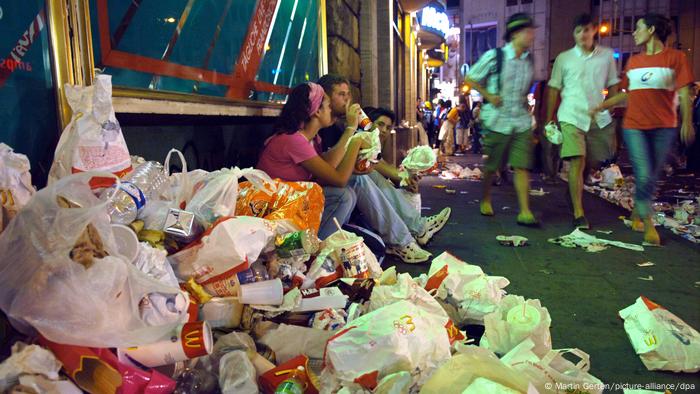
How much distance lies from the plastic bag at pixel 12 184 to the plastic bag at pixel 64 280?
0.48 feet

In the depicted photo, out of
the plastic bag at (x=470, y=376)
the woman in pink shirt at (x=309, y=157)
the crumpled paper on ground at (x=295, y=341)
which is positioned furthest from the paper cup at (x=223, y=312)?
the woman in pink shirt at (x=309, y=157)

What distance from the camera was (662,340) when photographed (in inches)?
88.7

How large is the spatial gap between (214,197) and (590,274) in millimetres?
2695

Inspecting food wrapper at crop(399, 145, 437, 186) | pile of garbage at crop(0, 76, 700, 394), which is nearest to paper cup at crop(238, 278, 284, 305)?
pile of garbage at crop(0, 76, 700, 394)

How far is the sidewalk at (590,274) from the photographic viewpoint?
241 cm

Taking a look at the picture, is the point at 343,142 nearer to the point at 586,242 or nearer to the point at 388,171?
the point at 388,171

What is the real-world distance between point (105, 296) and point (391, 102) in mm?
7778

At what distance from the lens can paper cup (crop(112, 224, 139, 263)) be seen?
162 cm

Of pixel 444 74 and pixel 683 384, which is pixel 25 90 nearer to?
pixel 683 384

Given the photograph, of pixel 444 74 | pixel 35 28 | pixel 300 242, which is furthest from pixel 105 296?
pixel 444 74

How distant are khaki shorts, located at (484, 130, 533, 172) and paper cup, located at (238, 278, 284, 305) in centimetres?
377

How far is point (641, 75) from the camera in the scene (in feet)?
14.5

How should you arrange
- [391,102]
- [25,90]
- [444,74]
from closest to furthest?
[25,90] → [391,102] → [444,74]

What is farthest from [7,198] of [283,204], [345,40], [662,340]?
[345,40]
